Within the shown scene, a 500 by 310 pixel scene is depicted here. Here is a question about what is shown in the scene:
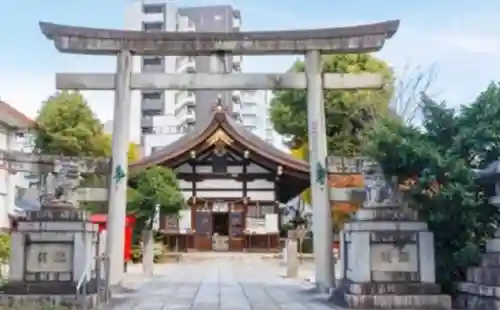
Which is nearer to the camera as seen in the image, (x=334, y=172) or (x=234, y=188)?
(x=334, y=172)

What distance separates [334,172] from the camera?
13836 millimetres

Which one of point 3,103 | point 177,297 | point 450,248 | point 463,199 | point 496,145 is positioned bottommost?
point 177,297

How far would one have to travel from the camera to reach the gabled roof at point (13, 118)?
Result: 89.3 ft

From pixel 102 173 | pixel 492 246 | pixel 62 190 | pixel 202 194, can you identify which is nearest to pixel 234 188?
pixel 202 194

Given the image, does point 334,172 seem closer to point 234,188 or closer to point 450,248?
point 450,248

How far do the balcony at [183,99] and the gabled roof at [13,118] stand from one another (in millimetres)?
35342

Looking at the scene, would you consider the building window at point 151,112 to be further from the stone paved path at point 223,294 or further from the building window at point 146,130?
the stone paved path at point 223,294

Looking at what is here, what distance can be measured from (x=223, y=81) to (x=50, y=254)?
5.49m

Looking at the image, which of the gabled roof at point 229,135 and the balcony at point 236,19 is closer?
the gabled roof at point 229,135

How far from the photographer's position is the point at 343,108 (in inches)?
1179

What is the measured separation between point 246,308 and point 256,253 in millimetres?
20373

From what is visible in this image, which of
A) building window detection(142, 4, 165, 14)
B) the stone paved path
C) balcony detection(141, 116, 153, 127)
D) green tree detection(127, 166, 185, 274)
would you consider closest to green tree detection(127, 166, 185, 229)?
green tree detection(127, 166, 185, 274)

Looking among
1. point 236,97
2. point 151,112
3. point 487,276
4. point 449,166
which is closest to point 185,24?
point 236,97

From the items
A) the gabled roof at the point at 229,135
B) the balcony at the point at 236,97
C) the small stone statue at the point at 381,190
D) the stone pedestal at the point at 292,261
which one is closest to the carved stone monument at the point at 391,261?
the small stone statue at the point at 381,190
